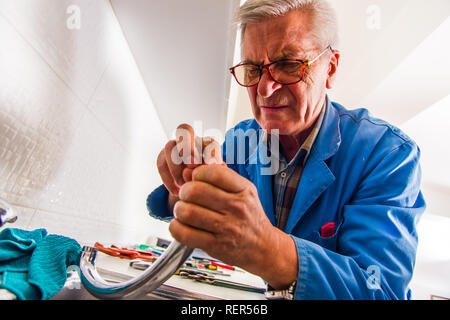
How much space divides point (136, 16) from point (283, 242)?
0.80m

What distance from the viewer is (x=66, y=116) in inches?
23.5

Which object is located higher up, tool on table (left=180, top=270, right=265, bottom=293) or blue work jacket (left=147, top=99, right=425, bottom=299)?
blue work jacket (left=147, top=99, right=425, bottom=299)

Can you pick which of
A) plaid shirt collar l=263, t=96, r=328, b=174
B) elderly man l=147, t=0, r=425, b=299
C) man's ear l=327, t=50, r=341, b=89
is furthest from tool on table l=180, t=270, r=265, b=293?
man's ear l=327, t=50, r=341, b=89

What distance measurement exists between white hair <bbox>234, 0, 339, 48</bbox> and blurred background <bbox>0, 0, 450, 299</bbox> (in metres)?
0.06

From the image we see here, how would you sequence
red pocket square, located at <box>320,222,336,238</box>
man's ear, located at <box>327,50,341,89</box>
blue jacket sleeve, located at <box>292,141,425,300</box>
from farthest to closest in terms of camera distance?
man's ear, located at <box>327,50,341,89</box> → red pocket square, located at <box>320,222,336,238</box> → blue jacket sleeve, located at <box>292,141,425,300</box>

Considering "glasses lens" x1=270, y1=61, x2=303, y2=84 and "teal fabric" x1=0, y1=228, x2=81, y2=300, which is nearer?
"teal fabric" x1=0, y1=228, x2=81, y2=300

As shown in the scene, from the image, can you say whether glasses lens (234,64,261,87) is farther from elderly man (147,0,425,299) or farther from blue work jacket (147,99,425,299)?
blue work jacket (147,99,425,299)

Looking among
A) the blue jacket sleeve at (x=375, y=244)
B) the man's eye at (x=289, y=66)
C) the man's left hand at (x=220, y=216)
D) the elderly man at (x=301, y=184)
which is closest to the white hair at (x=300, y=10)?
the elderly man at (x=301, y=184)

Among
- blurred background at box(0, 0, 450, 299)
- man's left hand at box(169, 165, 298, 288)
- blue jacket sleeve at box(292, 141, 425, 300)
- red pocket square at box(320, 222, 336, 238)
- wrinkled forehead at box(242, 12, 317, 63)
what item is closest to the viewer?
man's left hand at box(169, 165, 298, 288)

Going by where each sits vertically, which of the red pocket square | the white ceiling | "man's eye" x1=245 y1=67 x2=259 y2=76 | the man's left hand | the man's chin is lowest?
the man's left hand

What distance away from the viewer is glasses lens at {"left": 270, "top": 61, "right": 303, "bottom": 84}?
0.71 m

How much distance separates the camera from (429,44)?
159 centimetres

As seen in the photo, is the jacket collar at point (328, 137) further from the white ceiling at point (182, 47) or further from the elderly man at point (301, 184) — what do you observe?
the white ceiling at point (182, 47)

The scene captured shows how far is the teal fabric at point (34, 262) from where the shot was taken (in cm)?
28
